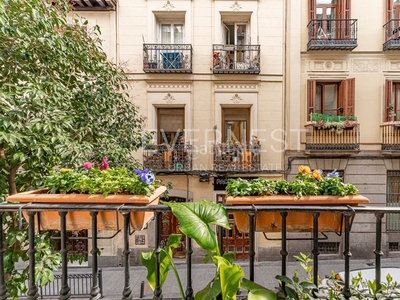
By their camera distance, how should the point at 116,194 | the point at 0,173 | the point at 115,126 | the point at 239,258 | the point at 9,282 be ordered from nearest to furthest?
1. the point at 116,194
2. the point at 9,282
3. the point at 0,173
4. the point at 115,126
5. the point at 239,258

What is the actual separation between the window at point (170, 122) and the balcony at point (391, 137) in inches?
264

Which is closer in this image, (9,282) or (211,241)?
(211,241)

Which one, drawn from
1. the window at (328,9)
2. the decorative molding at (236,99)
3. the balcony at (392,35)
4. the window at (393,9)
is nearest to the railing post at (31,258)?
the decorative molding at (236,99)

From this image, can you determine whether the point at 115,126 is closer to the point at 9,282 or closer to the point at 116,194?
the point at 9,282

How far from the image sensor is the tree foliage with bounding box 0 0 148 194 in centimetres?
258

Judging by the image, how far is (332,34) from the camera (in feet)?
24.6

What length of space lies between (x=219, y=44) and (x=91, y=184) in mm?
7071

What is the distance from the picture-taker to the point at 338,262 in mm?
7402

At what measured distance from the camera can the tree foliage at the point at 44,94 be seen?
8.46 ft

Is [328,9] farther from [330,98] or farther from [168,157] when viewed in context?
[168,157]

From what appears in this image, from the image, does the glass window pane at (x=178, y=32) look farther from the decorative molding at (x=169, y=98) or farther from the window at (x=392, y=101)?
the window at (x=392, y=101)

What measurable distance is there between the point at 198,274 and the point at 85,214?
6276 millimetres

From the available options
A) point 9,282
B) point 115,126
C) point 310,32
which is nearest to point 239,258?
point 115,126

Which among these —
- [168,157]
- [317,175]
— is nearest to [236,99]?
[168,157]
